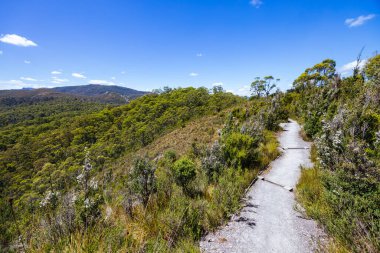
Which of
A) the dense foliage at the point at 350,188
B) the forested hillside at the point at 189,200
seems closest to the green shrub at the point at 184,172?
the forested hillside at the point at 189,200

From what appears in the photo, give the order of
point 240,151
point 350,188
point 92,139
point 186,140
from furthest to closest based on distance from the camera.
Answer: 1. point 92,139
2. point 186,140
3. point 240,151
4. point 350,188

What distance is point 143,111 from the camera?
55.3 m

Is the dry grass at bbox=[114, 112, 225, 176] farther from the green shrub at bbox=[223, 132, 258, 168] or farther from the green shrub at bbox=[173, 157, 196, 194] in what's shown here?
the green shrub at bbox=[173, 157, 196, 194]

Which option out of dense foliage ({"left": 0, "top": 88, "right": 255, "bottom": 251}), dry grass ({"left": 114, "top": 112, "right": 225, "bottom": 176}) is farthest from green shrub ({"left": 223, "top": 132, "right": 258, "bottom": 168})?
dense foliage ({"left": 0, "top": 88, "right": 255, "bottom": 251})

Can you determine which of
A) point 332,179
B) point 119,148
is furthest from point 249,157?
point 119,148

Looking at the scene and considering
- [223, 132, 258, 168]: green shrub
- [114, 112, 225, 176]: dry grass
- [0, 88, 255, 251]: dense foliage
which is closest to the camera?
[223, 132, 258, 168]: green shrub

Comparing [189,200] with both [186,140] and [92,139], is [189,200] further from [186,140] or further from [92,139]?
[92,139]

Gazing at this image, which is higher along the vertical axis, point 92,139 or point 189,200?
point 189,200

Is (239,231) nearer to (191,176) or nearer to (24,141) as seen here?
(191,176)

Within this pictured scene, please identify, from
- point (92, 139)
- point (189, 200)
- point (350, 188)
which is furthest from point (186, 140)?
point (92, 139)

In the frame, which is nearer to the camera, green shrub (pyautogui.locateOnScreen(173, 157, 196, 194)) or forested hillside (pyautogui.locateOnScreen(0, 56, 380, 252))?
forested hillside (pyautogui.locateOnScreen(0, 56, 380, 252))

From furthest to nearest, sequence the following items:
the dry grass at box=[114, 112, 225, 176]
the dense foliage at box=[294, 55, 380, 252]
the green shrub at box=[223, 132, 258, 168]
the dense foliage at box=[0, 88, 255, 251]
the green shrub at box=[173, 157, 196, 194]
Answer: the dense foliage at box=[0, 88, 255, 251], the dry grass at box=[114, 112, 225, 176], the green shrub at box=[223, 132, 258, 168], the green shrub at box=[173, 157, 196, 194], the dense foliage at box=[294, 55, 380, 252]

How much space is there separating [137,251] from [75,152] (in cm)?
4789

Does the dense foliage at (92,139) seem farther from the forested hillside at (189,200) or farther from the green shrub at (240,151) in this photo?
the green shrub at (240,151)
